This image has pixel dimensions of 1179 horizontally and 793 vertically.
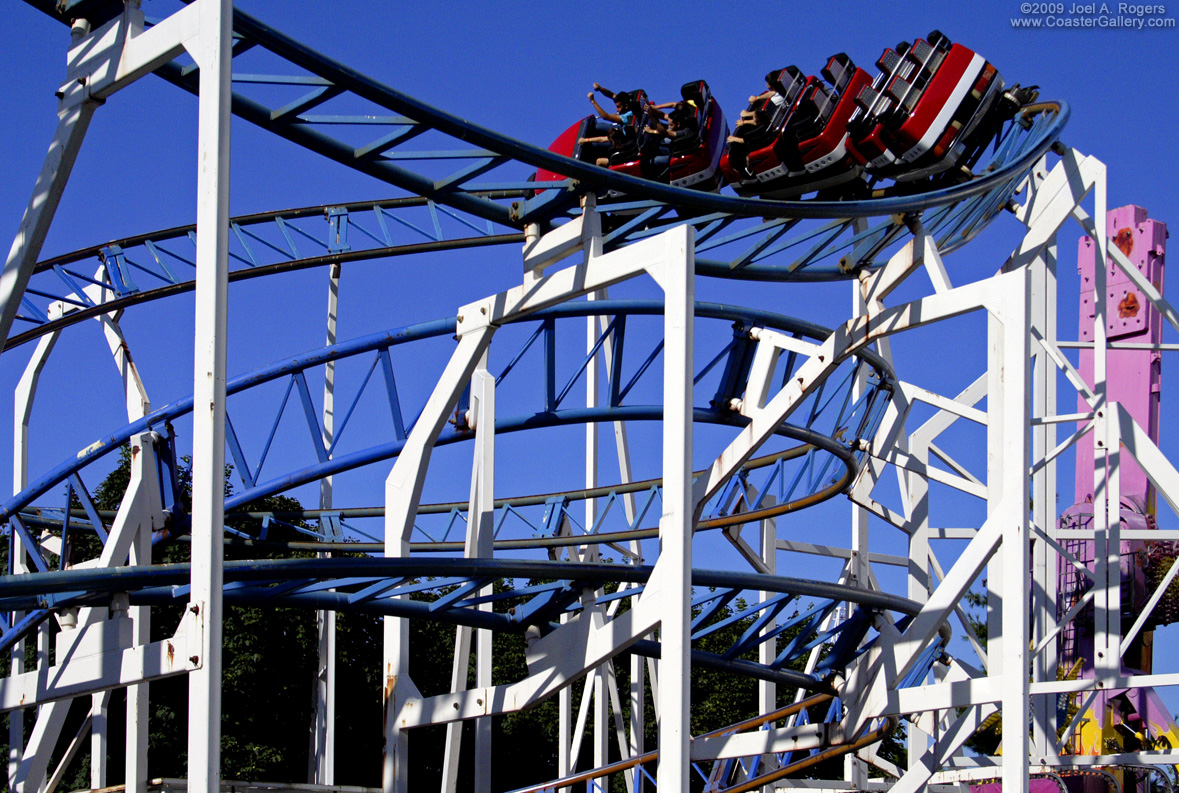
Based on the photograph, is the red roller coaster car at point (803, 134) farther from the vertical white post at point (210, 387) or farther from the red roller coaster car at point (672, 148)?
the vertical white post at point (210, 387)

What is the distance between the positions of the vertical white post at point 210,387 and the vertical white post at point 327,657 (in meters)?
10.6

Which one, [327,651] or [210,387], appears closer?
[210,387]

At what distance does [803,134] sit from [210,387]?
20.4 feet

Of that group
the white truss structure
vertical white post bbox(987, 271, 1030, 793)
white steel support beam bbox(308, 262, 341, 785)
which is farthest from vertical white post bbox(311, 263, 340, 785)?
vertical white post bbox(987, 271, 1030, 793)

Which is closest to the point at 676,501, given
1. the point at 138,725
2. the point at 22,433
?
the point at 138,725

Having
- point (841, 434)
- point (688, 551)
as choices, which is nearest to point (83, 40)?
point (688, 551)

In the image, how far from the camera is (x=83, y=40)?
8047 mm

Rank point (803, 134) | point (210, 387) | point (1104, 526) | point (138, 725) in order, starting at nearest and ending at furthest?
1. point (210, 387)
2. point (138, 725)
3. point (803, 134)
4. point (1104, 526)

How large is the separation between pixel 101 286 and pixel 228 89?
391 inches

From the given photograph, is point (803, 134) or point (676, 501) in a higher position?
point (803, 134)

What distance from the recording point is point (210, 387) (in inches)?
261

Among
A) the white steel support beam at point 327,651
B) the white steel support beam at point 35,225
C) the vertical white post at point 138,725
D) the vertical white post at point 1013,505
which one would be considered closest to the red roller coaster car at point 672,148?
the vertical white post at point 1013,505

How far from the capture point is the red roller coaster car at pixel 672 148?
1166 centimetres

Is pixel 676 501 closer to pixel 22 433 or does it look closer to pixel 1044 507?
pixel 1044 507
